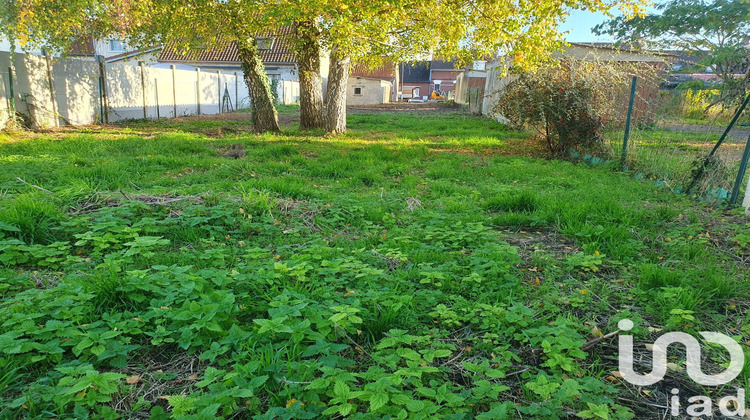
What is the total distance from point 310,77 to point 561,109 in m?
7.31

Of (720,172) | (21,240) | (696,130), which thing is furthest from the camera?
(696,130)

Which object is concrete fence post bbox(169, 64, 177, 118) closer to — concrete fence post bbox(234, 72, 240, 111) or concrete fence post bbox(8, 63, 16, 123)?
concrete fence post bbox(234, 72, 240, 111)

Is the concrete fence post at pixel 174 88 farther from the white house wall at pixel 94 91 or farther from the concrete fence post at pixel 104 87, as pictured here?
the concrete fence post at pixel 104 87

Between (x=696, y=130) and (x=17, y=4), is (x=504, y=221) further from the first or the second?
(x=17, y=4)

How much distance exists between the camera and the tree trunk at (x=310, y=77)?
12.7 metres

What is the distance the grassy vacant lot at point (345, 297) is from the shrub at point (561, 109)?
3.28 metres

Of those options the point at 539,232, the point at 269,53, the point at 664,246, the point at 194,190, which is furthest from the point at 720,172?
the point at 269,53

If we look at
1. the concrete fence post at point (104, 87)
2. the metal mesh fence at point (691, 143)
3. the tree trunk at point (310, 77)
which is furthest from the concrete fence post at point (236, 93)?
the metal mesh fence at point (691, 143)

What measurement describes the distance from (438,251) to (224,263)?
175 centimetres

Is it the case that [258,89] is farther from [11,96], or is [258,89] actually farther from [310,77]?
[11,96]

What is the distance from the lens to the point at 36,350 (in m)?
2.25

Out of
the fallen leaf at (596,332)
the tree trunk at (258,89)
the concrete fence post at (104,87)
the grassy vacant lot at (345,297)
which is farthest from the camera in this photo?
the concrete fence post at (104,87)

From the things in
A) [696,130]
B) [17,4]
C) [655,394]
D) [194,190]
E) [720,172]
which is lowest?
[655,394]

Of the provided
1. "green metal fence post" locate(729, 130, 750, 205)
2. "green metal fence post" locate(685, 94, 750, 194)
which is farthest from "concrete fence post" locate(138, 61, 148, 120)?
"green metal fence post" locate(729, 130, 750, 205)
